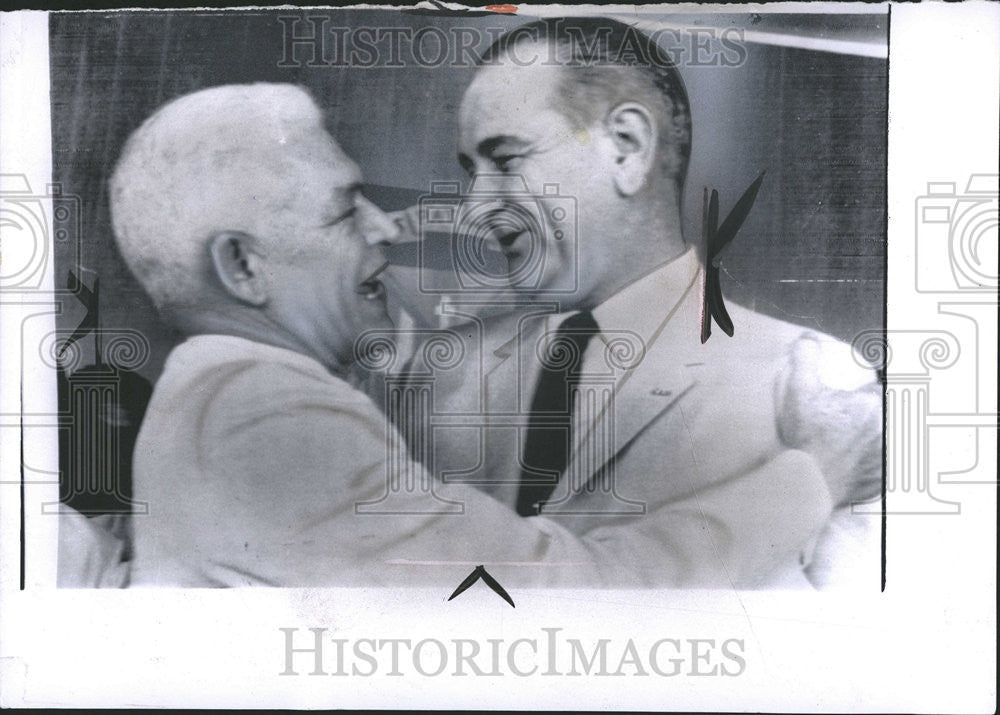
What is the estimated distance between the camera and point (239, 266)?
7.94 ft

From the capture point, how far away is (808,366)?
2.42 metres

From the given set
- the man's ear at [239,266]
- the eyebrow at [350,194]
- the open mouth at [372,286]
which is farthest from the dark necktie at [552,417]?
the man's ear at [239,266]

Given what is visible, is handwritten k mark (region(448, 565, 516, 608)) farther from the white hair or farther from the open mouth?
the white hair

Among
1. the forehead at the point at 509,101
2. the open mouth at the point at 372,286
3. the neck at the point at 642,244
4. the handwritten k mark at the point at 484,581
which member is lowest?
the handwritten k mark at the point at 484,581

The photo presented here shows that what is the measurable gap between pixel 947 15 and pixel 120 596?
2.55 metres

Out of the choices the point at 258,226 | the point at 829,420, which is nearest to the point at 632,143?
the point at 829,420

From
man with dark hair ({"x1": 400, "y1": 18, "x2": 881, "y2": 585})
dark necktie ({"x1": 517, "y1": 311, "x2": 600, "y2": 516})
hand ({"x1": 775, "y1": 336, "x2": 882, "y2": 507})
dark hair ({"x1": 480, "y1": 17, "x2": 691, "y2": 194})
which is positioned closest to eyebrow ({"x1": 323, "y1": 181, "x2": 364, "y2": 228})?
man with dark hair ({"x1": 400, "y1": 18, "x2": 881, "y2": 585})

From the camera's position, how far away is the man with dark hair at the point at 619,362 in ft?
7.89

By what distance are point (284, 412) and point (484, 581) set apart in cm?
66

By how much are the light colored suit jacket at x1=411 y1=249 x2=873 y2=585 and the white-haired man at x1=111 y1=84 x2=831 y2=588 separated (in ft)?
0.09

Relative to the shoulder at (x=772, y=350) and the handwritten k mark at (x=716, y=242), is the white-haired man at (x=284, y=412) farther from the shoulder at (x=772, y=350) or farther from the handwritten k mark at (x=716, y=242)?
the handwritten k mark at (x=716, y=242)

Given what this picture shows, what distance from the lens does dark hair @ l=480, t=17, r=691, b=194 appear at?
2.42 m

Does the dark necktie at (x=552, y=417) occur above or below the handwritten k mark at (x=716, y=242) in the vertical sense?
below

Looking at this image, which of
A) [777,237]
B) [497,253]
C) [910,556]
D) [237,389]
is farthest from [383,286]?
[910,556]
